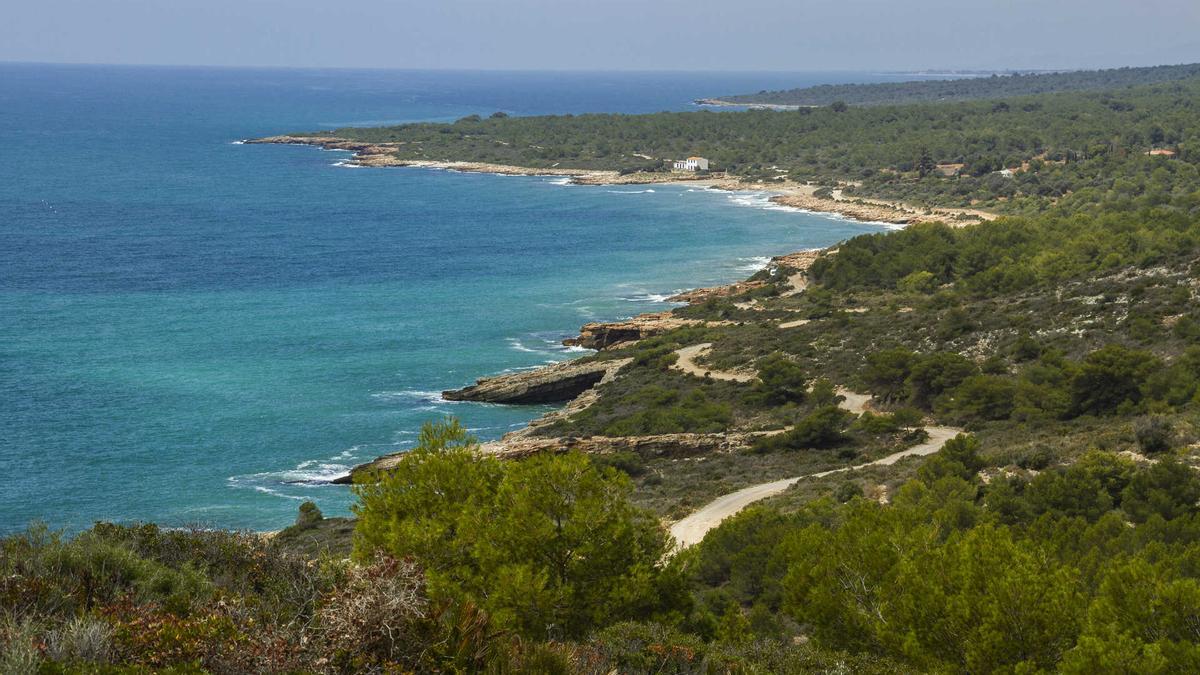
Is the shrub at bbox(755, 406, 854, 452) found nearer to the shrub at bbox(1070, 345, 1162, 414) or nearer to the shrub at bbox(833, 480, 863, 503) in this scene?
the shrub at bbox(1070, 345, 1162, 414)

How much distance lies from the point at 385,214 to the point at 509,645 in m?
95.8

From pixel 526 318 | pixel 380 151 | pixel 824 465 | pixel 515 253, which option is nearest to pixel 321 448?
pixel 824 465

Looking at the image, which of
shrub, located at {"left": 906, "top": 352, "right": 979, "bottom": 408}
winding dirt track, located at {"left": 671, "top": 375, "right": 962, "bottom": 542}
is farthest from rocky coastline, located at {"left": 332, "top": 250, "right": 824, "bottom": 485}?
shrub, located at {"left": 906, "top": 352, "right": 979, "bottom": 408}

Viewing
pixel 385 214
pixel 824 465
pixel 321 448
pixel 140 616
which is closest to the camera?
pixel 140 616

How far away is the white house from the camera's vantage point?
460 ft

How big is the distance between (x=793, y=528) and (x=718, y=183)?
111089 millimetres

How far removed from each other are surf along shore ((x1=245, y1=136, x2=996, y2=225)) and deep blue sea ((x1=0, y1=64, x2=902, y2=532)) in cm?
416

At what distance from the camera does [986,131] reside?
477 ft

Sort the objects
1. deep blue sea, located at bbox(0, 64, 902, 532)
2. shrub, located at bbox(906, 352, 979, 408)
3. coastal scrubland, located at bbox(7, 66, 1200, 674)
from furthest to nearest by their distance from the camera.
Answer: shrub, located at bbox(906, 352, 979, 408), deep blue sea, located at bbox(0, 64, 902, 532), coastal scrubland, located at bbox(7, 66, 1200, 674)

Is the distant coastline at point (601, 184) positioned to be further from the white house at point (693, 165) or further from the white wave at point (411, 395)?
the white house at point (693, 165)

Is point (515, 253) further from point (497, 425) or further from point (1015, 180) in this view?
point (1015, 180)

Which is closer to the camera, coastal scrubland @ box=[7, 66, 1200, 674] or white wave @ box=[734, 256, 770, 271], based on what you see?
coastal scrubland @ box=[7, 66, 1200, 674]

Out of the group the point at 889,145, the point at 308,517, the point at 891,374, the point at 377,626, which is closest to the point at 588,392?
the point at 891,374

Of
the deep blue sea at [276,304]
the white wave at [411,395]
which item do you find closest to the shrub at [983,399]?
the deep blue sea at [276,304]
